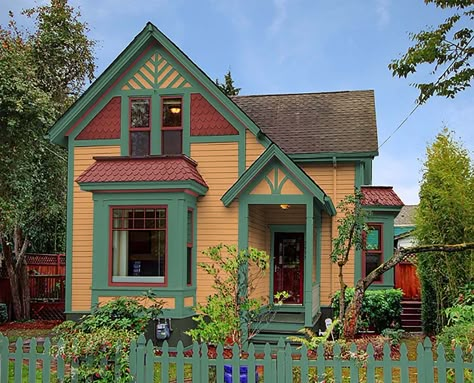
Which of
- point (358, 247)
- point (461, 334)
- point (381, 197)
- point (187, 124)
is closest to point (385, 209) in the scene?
point (381, 197)

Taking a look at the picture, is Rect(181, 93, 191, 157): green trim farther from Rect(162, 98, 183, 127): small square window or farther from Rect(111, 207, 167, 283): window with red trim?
Rect(111, 207, 167, 283): window with red trim

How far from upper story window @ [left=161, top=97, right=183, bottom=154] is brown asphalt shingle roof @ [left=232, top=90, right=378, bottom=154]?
3204 mm

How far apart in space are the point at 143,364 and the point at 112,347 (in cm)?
49

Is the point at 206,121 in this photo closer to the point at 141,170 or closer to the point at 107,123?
the point at 141,170

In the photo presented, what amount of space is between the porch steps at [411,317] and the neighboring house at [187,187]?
2499 mm

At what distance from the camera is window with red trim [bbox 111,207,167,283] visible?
45.1 feet

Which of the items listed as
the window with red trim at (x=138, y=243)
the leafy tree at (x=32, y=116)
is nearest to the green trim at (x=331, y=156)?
the window with red trim at (x=138, y=243)

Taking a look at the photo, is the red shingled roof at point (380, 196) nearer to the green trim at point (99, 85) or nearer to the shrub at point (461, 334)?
the shrub at point (461, 334)

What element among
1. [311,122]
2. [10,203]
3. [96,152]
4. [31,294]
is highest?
[311,122]

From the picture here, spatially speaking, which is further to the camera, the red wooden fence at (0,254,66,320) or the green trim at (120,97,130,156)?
the red wooden fence at (0,254,66,320)

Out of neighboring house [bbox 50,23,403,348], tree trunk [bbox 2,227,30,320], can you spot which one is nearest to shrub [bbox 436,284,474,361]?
neighboring house [bbox 50,23,403,348]

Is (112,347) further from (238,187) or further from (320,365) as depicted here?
(238,187)

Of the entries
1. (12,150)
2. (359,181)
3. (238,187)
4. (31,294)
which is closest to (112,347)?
(238,187)

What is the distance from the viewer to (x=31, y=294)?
2170cm
